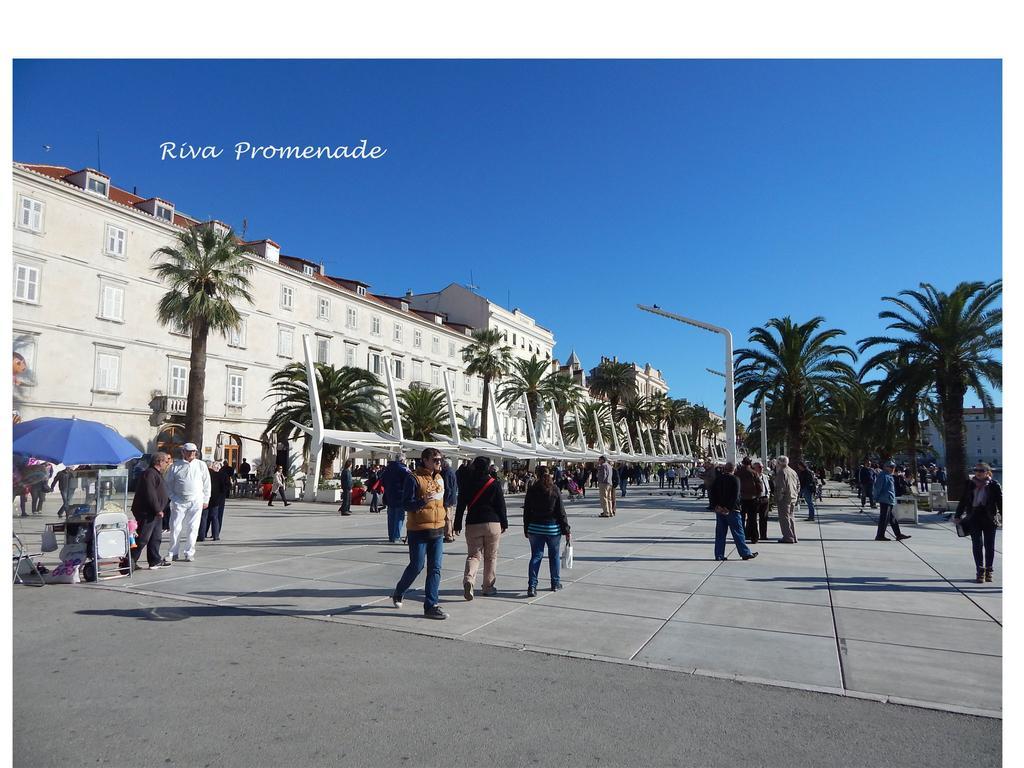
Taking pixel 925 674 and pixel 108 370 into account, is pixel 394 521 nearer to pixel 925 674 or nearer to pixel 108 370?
pixel 925 674

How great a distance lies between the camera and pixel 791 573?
9.69m

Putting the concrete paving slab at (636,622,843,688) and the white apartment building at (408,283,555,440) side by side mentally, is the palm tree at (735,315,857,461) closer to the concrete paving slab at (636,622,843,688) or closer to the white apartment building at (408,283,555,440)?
the concrete paving slab at (636,622,843,688)

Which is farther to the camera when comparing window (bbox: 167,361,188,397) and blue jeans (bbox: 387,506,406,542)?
window (bbox: 167,361,188,397)

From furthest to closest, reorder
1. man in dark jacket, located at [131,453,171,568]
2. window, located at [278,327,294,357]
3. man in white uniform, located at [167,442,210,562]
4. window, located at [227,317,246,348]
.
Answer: window, located at [278,327,294,357]
window, located at [227,317,246,348]
man in white uniform, located at [167,442,210,562]
man in dark jacket, located at [131,453,171,568]

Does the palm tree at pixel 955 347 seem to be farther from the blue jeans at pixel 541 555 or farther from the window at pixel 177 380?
the window at pixel 177 380

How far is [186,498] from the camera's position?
10.1m

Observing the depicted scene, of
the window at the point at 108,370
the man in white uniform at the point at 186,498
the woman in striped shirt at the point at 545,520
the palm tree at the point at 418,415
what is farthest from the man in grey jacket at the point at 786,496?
the palm tree at the point at 418,415

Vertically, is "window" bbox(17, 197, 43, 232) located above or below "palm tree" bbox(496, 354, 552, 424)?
above

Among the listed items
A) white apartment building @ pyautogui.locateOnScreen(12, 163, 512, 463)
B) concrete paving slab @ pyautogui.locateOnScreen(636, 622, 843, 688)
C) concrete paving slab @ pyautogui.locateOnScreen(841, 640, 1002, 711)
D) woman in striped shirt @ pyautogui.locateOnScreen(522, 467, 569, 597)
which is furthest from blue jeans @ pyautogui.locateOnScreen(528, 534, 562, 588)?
white apartment building @ pyautogui.locateOnScreen(12, 163, 512, 463)

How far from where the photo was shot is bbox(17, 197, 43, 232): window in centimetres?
2919

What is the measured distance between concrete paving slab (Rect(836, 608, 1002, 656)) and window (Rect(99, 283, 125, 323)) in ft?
116

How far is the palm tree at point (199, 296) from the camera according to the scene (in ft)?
84.5

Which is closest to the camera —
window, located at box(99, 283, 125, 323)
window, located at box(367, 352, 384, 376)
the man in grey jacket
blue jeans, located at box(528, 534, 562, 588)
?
blue jeans, located at box(528, 534, 562, 588)

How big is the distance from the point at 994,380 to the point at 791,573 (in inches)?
752
